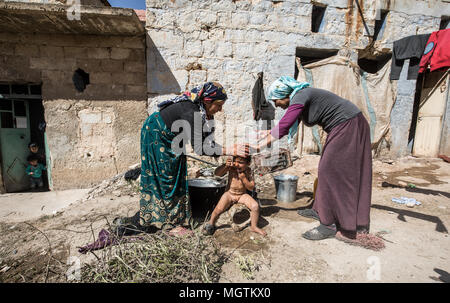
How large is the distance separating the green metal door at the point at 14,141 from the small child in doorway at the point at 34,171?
0.19 m

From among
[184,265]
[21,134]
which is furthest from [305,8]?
[21,134]

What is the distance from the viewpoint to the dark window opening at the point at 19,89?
4645 millimetres

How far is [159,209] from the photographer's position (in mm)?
2227

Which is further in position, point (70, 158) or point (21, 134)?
point (21, 134)

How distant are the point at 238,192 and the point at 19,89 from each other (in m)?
5.64

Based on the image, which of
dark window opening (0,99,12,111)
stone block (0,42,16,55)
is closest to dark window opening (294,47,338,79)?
stone block (0,42,16,55)

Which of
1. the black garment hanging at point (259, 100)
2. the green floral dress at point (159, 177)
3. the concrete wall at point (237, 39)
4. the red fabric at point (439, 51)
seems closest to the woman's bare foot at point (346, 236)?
the green floral dress at point (159, 177)

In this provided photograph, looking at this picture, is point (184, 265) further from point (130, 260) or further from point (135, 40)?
point (135, 40)

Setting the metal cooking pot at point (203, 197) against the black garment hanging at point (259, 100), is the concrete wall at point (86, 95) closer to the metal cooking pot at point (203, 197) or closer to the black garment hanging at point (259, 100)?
the black garment hanging at point (259, 100)

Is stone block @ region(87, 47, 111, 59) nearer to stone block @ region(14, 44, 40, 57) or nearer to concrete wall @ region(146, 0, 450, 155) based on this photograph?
concrete wall @ region(146, 0, 450, 155)

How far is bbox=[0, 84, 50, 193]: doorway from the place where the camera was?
183 inches

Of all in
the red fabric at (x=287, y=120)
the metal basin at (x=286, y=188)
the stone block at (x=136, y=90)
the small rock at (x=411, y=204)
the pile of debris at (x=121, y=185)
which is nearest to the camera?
the red fabric at (x=287, y=120)
